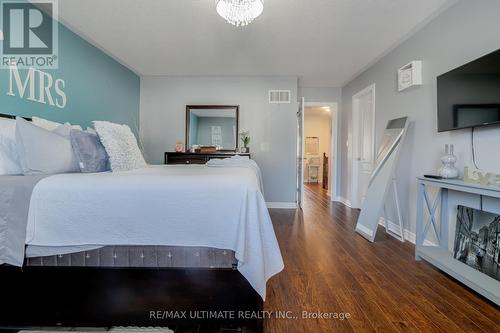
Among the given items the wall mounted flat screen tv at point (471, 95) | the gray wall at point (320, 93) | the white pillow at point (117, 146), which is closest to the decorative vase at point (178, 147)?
the white pillow at point (117, 146)

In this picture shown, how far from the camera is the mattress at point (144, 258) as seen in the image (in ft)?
4.34

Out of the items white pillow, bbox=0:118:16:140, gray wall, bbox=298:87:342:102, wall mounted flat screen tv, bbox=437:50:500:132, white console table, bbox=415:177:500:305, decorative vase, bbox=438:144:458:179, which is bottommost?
white console table, bbox=415:177:500:305

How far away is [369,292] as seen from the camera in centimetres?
169

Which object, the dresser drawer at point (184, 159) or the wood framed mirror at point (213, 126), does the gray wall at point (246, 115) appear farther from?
the dresser drawer at point (184, 159)

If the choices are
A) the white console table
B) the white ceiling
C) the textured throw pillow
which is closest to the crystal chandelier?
the white ceiling

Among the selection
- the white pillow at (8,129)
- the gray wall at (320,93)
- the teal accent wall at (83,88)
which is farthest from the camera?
the gray wall at (320,93)

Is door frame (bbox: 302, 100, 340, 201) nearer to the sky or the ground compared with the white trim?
nearer to the sky

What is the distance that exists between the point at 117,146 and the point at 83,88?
1.70 meters

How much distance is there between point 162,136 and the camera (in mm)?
4527

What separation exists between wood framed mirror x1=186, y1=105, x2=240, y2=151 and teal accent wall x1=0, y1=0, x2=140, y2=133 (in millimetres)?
1120

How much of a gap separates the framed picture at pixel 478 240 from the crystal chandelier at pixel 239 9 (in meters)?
2.55

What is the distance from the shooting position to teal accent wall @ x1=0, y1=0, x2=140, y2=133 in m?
2.31

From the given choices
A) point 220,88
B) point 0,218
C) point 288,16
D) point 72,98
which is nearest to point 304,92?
point 220,88

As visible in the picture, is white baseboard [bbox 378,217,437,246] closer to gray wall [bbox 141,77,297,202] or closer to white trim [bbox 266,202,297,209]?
white trim [bbox 266,202,297,209]
